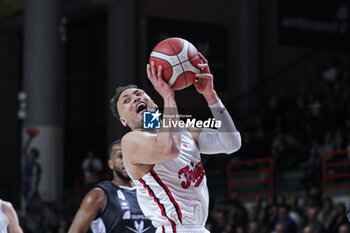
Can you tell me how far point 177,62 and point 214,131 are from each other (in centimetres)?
76

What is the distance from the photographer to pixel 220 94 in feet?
67.2

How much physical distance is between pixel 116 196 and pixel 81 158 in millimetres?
16204

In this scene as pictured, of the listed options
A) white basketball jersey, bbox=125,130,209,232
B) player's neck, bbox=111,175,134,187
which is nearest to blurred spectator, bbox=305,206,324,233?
player's neck, bbox=111,175,134,187

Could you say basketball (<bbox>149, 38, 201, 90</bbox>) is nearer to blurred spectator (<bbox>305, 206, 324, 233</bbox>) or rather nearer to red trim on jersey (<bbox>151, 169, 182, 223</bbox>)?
red trim on jersey (<bbox>151, 169, 182, 223</bbox>)

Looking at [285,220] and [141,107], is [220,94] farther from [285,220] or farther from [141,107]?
[141,107]

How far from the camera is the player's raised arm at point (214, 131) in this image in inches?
189

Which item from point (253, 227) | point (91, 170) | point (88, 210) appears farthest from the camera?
point (91, 170)

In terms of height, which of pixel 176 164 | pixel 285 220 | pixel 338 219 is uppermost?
pixel 176 164

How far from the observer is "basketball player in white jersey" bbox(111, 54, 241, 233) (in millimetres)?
4801

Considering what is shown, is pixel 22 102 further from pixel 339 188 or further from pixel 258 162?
pixel 339 188

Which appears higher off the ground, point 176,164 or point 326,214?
point 176,164

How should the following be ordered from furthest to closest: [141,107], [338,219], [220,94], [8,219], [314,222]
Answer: [220,94] < [314,222] < [338,219] < [8,219] < [141,107]

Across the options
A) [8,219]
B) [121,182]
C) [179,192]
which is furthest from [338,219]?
[8,219]

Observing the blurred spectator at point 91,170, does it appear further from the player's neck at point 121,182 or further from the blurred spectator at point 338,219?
the player's neck at point 121,182
